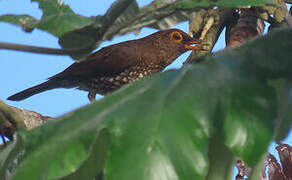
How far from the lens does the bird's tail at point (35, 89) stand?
196 inches

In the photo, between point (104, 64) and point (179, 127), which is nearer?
point (179, 127)

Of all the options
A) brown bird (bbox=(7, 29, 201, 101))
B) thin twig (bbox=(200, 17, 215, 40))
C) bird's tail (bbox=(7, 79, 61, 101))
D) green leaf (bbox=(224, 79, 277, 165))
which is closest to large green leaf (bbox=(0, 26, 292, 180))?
green leaf (bbox=(224, 79, 277, 165))

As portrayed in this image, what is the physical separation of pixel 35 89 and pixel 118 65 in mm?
947

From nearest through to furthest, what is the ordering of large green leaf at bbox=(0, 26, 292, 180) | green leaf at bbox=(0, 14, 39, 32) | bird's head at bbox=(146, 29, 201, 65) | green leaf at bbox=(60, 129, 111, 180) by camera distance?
large green leaf at bbox=(0, 26, 292, 180) < green leaf at bbox=(60, 129, 111, 180) < green leaf at bbox=(0, 14, 39, 32) < bird's head at bbox=(146, 29, 201, 65)

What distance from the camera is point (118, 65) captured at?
467 centimetres

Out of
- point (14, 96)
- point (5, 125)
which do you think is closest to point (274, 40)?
point (5, 125)

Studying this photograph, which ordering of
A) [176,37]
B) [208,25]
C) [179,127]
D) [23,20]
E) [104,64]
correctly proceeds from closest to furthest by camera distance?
[179,127] < [23,20] < [208,25] < [104,64] < [176,37]

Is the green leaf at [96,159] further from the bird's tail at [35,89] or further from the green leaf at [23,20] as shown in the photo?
the bird's tail at [35,89]

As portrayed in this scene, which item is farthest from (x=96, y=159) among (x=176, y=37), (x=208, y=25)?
(x=176, y=37)

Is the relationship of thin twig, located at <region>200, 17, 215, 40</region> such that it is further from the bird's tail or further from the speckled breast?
the bird's tail

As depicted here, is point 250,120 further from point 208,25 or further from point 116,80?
point 116,80

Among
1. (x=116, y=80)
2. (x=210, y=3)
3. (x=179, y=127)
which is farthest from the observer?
(x=116, y=80)

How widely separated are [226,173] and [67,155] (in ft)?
1.58

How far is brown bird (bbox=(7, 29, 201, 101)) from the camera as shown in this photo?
466 centimetres
